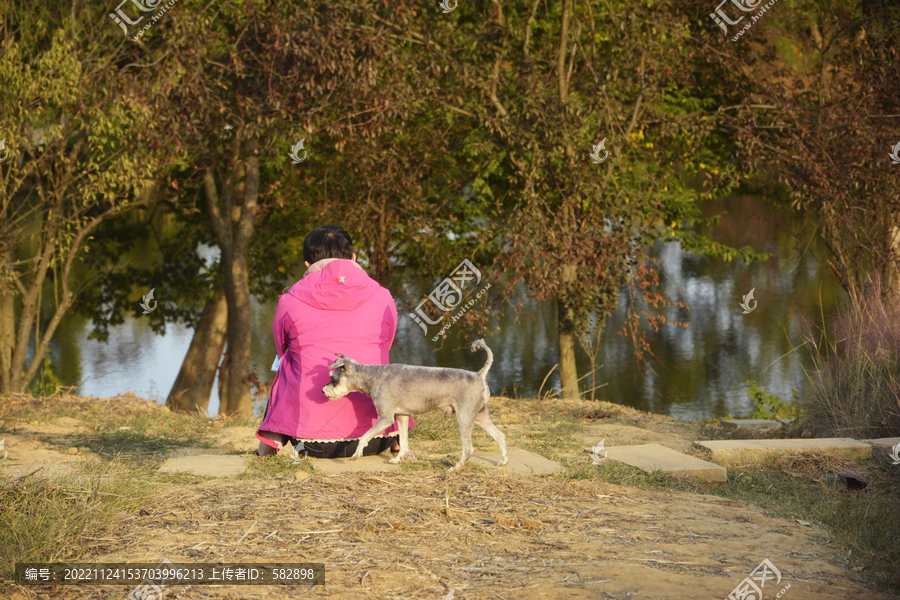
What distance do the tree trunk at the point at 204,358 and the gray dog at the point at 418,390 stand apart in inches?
410

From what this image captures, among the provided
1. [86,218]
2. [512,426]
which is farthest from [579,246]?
[86,218]

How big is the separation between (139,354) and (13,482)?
852 inches

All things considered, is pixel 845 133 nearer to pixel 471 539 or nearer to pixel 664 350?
pixel 471 539

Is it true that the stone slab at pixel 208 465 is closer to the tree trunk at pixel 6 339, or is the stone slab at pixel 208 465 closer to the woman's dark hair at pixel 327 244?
the woman's dark hair at pixel 327 244

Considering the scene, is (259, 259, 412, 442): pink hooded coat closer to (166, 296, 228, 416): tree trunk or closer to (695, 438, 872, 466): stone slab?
(695, 438, 872, 466): stone slab

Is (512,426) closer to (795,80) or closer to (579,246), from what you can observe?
(579,246)

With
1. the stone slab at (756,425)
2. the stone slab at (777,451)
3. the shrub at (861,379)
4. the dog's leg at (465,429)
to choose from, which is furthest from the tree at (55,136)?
the shrub at (861,379)

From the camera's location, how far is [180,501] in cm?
408

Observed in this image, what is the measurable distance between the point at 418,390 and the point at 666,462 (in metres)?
1.82

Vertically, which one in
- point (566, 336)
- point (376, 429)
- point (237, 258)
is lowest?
point (376, 429)

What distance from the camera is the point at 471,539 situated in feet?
11.8

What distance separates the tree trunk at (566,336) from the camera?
1012 cm

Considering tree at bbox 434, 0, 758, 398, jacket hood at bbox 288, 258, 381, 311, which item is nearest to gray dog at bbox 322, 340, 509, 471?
jacket hood at bbox 288, 258, 381, 311

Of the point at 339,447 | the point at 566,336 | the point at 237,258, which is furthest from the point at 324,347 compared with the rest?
the point at 237,258
